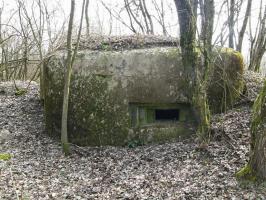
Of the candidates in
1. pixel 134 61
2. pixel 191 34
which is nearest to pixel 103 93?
pixel 134 61

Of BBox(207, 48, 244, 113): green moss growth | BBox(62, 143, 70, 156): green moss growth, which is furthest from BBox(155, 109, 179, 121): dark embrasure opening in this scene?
BBox(62, 143, 70, 156): green moss growth

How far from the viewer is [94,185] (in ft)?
16.8

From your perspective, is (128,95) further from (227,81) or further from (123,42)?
(227,81)

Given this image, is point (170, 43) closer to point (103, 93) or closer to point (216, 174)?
point (103, 93)

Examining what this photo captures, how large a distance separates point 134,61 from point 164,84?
702 mm

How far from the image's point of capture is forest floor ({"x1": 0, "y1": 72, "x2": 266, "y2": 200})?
15.3 ft

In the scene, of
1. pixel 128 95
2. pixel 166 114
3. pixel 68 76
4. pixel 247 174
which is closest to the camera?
pixel 247 174

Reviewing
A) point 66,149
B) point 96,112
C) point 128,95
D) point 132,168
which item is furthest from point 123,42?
point 132,168

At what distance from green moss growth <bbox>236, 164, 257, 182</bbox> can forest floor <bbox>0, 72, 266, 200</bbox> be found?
9 cm

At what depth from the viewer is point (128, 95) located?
21.6 ft

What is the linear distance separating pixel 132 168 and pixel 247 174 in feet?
6.05

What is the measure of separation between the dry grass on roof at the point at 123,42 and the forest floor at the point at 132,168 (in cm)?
192

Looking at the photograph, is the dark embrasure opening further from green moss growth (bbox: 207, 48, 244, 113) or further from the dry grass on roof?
the dry grass on roof

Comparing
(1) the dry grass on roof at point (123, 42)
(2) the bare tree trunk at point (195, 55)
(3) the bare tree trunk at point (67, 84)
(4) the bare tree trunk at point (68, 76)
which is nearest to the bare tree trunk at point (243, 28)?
(1) the dry grass on roof at point (123, 42)
